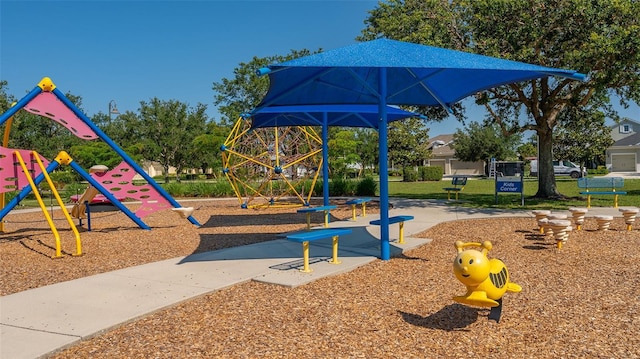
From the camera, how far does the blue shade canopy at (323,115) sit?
11852 mm

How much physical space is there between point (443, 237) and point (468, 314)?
5.20 metres

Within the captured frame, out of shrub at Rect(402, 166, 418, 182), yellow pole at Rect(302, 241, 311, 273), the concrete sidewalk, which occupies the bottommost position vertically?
the concrete sidewalk

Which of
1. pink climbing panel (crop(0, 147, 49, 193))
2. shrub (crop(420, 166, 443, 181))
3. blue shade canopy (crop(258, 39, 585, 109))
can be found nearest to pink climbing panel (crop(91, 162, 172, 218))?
pink climbing panel (crop(0, 147, 49, 193))

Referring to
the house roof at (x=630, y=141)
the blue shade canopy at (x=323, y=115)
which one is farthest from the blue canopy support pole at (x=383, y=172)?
the house roof at (x=630, y=141)

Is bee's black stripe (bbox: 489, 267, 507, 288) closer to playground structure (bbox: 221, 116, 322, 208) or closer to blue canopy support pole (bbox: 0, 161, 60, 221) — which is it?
blue canopy support pole (bbox: 0, 161, 60, 221)

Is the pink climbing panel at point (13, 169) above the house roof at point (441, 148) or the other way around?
the other way around

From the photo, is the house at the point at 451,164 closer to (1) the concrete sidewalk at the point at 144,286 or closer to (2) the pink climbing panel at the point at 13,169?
(1) the concrete sidewalk at the point at 144,286

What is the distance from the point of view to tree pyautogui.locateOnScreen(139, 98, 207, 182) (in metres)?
47.4

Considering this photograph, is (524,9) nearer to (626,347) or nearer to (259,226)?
(259,226)

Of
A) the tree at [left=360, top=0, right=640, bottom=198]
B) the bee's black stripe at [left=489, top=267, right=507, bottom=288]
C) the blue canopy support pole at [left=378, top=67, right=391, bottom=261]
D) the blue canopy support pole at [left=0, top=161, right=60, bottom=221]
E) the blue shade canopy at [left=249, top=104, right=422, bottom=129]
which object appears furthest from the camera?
the tree at [left=360, top=0, right=640, bottom=198]

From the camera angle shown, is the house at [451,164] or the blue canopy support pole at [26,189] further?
the house at [451,164]

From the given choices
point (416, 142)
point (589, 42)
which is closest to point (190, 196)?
point (589, 42)

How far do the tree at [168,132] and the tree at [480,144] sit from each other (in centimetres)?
2697

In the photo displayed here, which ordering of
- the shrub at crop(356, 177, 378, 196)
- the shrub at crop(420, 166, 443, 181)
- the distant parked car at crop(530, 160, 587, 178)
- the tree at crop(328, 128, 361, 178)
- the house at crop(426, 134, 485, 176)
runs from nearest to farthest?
1. the shrub at crop(356, 177, 378, 196)
2. the tree at crop(328, 128, 361, 178)
3. the distant parked car at crop(530, 160, 587, 178)
4. the shrub at crop(420, 166, 443, 181)
5. the house at crop(426, 134, 485, 176)
